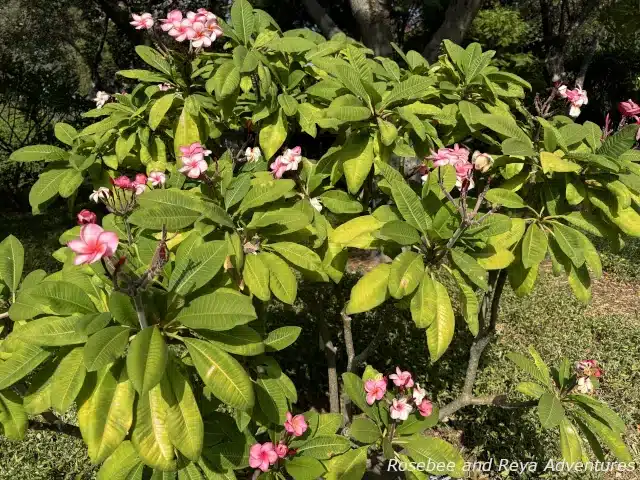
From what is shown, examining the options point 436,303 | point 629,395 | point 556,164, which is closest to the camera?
point 436,303

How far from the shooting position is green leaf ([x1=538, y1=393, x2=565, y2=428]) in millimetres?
1528

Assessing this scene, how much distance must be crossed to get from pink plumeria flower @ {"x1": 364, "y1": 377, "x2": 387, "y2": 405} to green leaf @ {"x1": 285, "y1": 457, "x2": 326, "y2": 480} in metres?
0.29

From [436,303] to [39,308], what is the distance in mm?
921

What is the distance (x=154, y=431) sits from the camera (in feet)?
3.53

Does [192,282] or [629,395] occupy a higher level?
[192,282]

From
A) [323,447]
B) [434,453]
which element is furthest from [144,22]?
[434,453]

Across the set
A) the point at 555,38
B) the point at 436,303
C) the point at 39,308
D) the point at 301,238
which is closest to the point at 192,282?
the point at 39,308

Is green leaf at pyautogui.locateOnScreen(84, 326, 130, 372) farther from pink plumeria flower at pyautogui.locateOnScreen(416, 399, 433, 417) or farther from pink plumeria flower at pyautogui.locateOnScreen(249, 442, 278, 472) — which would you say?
pink plumeria flower at pyautogui.locateOnScreen(416, 399, 433, 417)

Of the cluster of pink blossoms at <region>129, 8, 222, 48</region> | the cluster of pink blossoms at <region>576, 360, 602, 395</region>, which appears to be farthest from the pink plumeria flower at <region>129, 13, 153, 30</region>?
the cluster of pink blossoms at <region>576, 360, 602, 395</region>

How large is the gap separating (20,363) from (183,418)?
38 cm

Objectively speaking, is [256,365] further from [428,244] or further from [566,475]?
[566,475]

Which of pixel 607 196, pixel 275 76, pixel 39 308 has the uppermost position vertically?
pixel 275 76

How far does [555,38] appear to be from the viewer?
9.59 metres

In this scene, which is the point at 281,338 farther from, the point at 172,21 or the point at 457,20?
the point at 457,20
